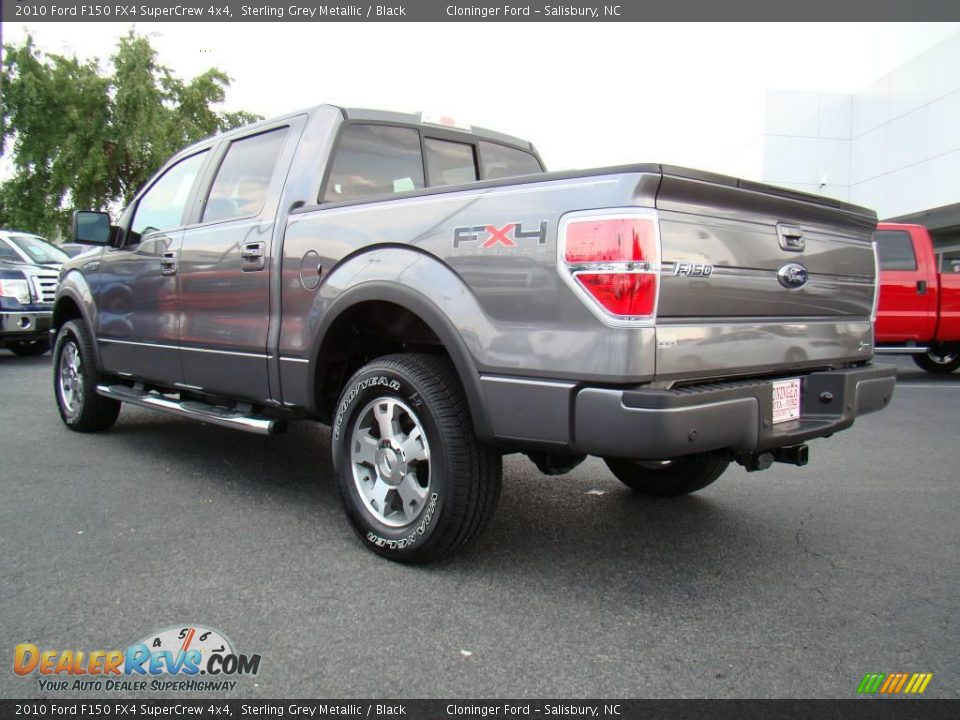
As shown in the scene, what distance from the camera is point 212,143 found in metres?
4.68

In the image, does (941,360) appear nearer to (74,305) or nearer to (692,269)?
(692,269)

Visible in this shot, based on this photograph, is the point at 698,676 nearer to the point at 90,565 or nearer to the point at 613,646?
the point at 613,646

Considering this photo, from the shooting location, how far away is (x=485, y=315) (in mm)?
2811

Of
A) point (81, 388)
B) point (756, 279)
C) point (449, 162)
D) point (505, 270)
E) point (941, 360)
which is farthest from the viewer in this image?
point (941, 360)

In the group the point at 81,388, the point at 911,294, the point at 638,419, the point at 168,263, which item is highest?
the point at 168,263

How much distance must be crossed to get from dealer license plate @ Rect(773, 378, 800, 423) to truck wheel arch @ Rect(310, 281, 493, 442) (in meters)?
1.07

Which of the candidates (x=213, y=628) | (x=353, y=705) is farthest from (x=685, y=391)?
(x=213, y=628)

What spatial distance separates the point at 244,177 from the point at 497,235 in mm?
2131

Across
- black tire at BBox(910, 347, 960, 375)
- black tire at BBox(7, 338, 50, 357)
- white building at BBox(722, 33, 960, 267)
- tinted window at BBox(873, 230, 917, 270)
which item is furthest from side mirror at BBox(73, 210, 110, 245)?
white building at BBox(722, 33, 960, 267)

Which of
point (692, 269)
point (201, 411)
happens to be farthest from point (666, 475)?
point (201, 411)

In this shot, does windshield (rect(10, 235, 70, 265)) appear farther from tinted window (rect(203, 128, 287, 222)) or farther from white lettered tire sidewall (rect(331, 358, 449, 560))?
white lettered tire sidewall (rect(331, 358, 449, 560))

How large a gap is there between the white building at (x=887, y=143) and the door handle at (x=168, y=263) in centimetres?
2694

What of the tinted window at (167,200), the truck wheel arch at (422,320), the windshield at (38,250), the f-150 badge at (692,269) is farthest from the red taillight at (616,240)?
the windshield at (38,250)

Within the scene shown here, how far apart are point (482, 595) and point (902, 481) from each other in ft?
10.3
